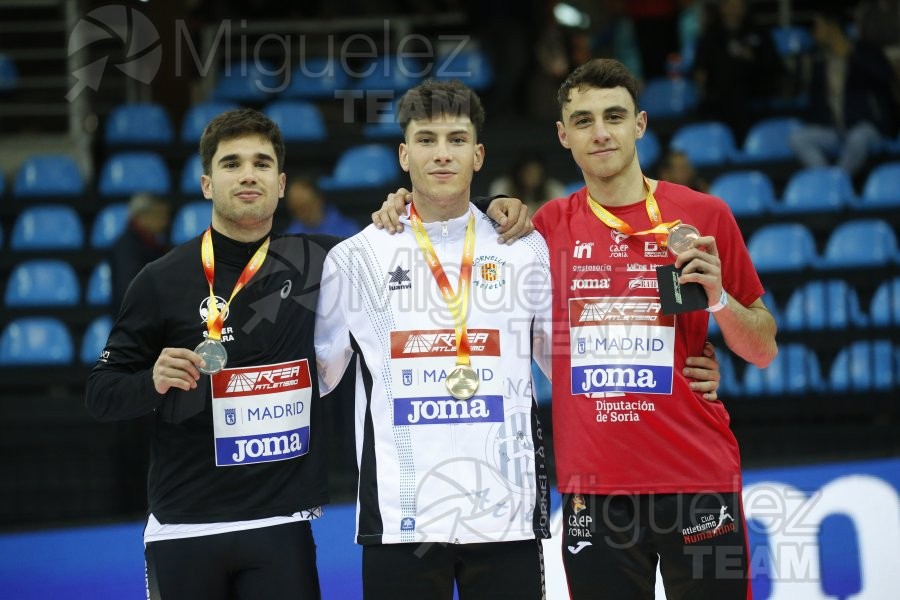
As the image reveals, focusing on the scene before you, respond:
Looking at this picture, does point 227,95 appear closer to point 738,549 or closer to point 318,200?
point 318,200

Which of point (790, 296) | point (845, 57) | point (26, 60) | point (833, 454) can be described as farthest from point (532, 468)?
point (26, 60)

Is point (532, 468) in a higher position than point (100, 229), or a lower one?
lower

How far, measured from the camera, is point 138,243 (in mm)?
7801

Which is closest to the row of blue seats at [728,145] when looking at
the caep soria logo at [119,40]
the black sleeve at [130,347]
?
the caep soria logo at [119,40]

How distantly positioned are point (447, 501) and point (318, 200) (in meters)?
4.86

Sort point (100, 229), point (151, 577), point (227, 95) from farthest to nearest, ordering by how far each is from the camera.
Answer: point (227, 95) → point (100, 229) → point (151, 577)

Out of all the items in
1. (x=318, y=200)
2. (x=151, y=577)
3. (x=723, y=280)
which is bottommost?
(x=151, y=577)

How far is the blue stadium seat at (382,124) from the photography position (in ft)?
35.2

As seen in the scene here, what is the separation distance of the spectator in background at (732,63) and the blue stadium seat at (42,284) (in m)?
5.97

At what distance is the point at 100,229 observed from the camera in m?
9.77

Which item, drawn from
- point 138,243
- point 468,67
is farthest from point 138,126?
point 138,243

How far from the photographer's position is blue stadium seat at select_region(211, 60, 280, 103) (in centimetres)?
1166

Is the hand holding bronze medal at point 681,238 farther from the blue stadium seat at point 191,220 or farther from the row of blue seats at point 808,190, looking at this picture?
the blue stadium seat at point 191,220

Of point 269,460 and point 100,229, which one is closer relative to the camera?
point 269,460
